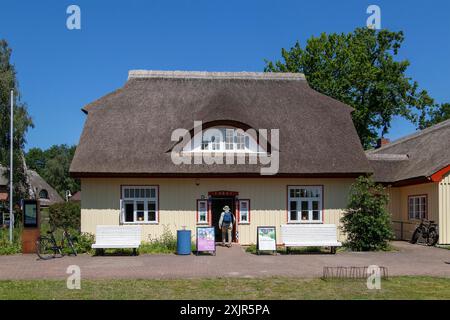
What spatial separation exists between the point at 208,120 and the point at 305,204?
5.36m

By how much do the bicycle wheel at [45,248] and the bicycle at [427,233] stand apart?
1481cm

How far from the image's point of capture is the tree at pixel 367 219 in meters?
20.6

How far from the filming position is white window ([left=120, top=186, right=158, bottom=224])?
72.3ft

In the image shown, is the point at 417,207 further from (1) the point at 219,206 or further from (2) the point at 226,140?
(2) the point at 226,140

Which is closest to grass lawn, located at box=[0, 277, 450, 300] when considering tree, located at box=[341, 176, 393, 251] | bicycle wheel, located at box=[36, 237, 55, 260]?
bicycle wheel, located at box=[36, 237, 55, 260]

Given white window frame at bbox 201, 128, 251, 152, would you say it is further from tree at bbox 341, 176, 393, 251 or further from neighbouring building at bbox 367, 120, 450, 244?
neighbouring building at bbox 367, 120, 450, 244

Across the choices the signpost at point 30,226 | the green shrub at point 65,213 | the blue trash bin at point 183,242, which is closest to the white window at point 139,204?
the blue trash bin at point 183,242

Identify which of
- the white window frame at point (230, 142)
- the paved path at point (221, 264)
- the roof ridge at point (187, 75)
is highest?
the roof ridge at point (187, 75)

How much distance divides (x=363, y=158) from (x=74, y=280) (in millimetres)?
14027

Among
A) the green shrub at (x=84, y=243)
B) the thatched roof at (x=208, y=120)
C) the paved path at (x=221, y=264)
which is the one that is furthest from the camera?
the thatched roof at (x=208, y=120)

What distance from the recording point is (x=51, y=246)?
62.6 ft

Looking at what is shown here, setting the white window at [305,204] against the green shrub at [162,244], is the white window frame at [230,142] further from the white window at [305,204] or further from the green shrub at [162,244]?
the green shrub at [162,244]

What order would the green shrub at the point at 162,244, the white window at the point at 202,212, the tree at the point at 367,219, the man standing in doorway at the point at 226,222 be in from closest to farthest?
the green shrub at the point at 162,244, the tree at the point at 367,219, the man standing in doorway at the point at 226,222, the white window at the point at 202,212

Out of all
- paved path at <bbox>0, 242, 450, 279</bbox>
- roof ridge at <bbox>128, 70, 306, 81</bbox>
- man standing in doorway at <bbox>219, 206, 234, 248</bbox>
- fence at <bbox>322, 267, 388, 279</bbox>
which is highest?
roof ridge at <bbox>128, 70, 306, 81</bbox>
